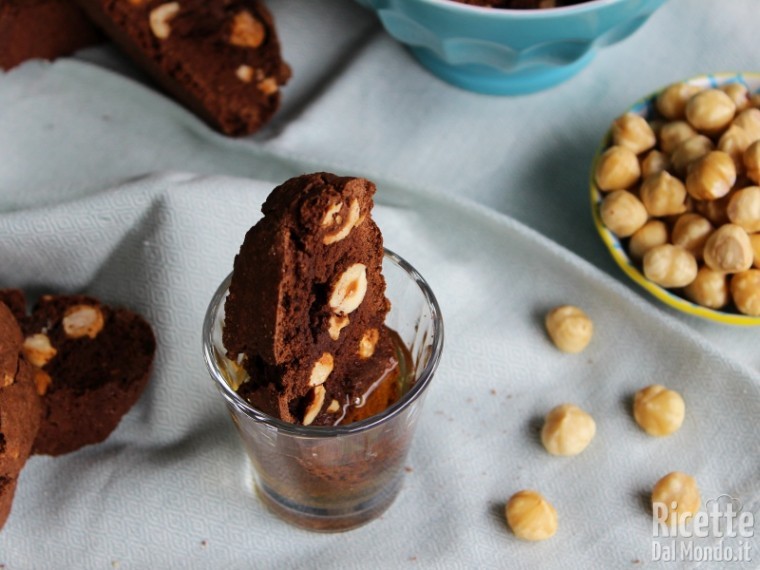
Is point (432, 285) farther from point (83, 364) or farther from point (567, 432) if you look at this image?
point (83, 364)

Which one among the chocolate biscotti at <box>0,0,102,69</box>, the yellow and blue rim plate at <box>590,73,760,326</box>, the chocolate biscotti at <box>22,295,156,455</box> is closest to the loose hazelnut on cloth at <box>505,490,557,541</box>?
the yellow and blue rim plate at <box>590,73,760,326</box>

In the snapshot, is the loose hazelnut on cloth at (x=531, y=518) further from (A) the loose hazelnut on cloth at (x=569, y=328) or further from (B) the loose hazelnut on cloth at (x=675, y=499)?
(A) the loose hazelnut on cloth at (x=569, y=328)

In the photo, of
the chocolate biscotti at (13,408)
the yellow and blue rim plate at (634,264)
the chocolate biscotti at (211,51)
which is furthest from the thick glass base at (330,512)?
the chocolate biscotti at (211,51)

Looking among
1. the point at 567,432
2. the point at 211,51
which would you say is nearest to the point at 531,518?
the point at 567,432

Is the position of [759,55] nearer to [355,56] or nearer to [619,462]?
[355,56]

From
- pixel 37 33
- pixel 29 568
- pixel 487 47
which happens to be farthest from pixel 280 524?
pixel 37 33
